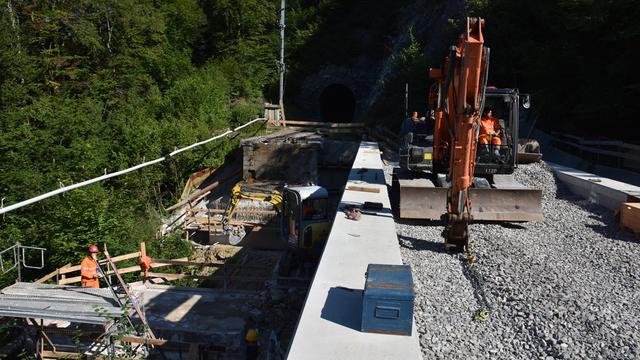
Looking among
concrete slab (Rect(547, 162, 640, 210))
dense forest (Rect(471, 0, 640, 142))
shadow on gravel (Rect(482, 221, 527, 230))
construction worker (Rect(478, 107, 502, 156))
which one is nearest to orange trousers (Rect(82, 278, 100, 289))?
shadow on gravel (Rect(482, 221, 527, 230))

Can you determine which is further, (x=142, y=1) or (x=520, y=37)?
(x=142, y=1)

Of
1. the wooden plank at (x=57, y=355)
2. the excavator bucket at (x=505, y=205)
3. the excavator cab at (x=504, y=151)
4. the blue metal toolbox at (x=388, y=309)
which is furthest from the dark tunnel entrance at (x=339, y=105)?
the blue metal toolbox at (x=388, y=309)

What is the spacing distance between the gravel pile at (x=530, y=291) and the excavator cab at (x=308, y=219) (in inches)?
68.0

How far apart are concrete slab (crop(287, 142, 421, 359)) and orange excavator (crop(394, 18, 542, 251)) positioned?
3.20 feet

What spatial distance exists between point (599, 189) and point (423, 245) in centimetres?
552

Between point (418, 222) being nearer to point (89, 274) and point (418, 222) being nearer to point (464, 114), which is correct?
point (464, 114)

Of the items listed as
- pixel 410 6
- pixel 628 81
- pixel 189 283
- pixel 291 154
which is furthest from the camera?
pixel 410 6

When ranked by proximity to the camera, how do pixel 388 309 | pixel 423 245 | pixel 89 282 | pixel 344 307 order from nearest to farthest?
pixel 388 309, pixel 344 307, pixel 423 245, pixel 89 282

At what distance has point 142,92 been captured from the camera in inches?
858

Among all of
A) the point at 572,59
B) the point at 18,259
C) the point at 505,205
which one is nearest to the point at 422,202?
the point at 505,205

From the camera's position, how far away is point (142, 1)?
2325cm

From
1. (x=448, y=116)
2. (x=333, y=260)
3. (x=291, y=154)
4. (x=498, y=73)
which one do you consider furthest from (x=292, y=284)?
(x=498, y=73)

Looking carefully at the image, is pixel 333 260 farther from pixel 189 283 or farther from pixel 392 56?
pixel 392 56

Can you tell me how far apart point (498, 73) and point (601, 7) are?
6.29m
